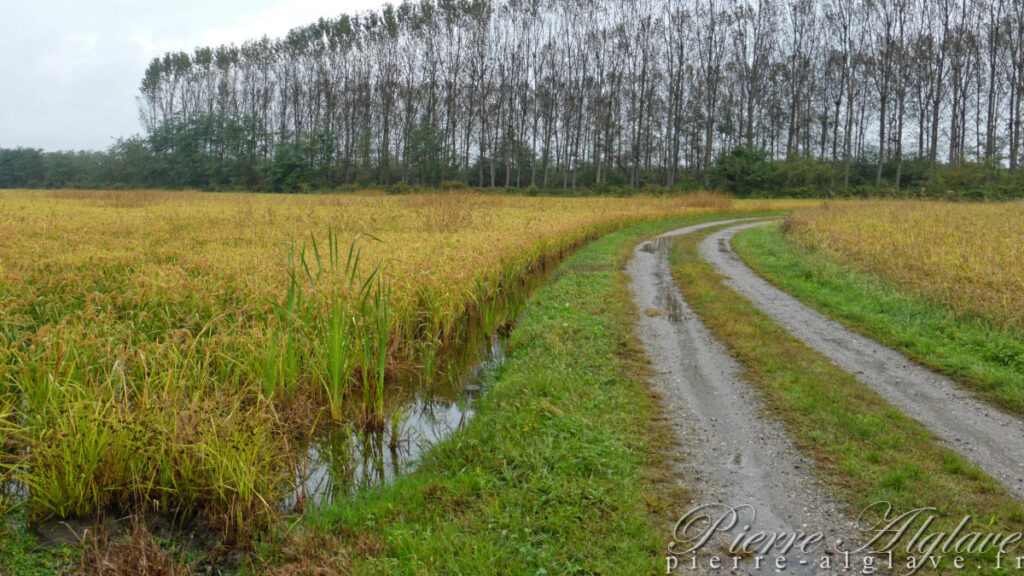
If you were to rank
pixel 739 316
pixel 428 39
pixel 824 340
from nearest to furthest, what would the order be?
pixel 824 340, pixel 739 316, pixel 428 39

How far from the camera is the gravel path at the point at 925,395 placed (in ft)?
13.7

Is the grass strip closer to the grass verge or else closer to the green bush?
the grass verge

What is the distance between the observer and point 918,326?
7.74 metres

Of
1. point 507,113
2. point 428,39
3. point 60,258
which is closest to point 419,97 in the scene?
point 428,39

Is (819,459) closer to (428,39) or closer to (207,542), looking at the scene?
(207,542)

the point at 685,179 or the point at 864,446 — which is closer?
the point at 864,446

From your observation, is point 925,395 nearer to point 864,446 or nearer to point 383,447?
point 864,446

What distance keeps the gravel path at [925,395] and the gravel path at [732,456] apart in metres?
1.21

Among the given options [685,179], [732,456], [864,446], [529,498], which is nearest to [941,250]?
[864,446]

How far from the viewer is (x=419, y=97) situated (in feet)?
182

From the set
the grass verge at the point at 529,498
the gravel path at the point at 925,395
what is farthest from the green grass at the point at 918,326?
the grass verge at the point at 529,498

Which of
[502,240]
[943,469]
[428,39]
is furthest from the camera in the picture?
[428,39]

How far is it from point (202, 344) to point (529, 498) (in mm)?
3811

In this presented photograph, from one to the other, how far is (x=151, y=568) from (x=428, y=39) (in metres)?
55.7
